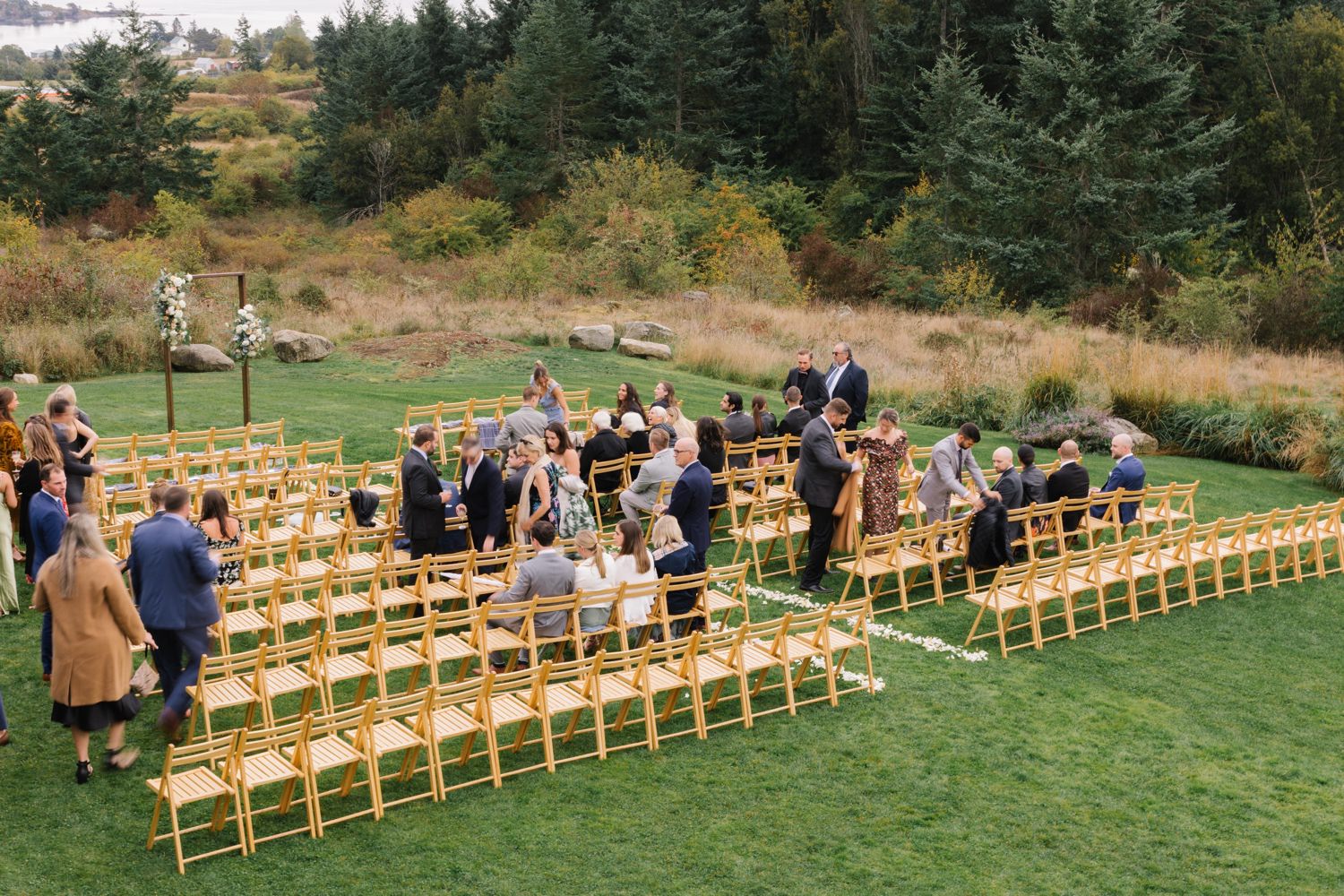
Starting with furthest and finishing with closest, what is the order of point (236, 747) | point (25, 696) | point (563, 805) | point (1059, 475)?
point (1059, 475) < point (25, 696) < point (563, 805) < point (236, 747)

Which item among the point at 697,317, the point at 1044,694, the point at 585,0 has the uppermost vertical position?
the point at 585,0

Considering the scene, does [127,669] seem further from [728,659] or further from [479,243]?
[479,243]

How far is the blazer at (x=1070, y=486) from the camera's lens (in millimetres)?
13023

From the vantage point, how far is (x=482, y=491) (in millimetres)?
11000

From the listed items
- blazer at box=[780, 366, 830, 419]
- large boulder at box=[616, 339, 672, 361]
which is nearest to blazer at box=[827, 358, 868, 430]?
blazer at box=[780, 366, 830, 419]

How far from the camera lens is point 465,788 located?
25.4 ft

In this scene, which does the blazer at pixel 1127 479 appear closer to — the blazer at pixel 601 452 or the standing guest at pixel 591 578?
the blazer at pixel 601 452

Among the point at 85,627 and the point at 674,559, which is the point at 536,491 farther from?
the point at 85,627

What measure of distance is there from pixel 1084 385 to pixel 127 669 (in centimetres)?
1742

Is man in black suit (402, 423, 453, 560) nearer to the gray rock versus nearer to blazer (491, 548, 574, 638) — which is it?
blazer (491, 548, 574, 638)

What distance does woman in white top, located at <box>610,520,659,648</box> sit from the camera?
9.70 meters

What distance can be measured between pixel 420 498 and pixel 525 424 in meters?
2.56

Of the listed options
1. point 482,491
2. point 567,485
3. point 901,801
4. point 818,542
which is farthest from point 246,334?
point 901,801


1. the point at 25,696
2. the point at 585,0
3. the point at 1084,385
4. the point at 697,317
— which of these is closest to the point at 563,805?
the point at 25,696
